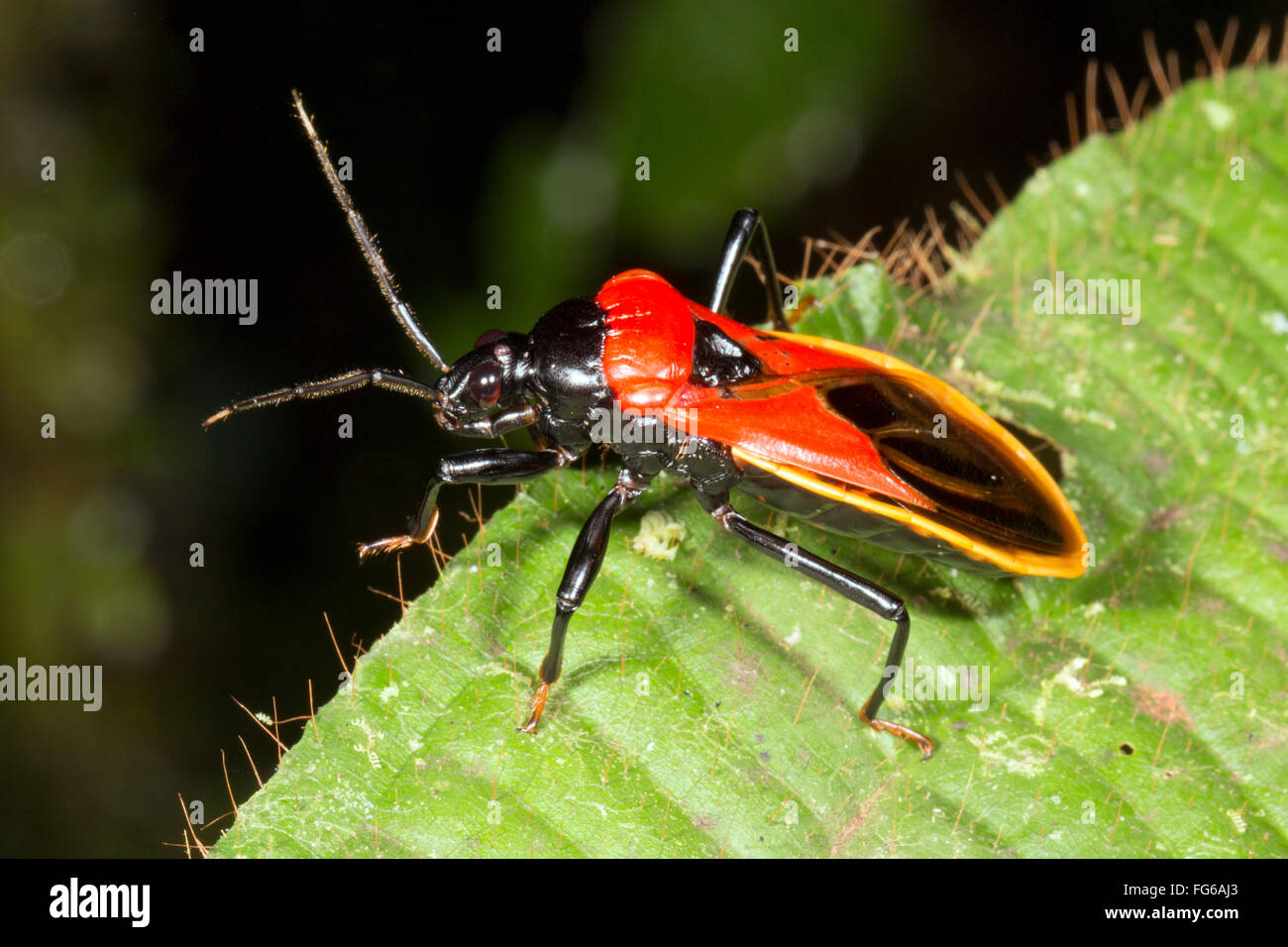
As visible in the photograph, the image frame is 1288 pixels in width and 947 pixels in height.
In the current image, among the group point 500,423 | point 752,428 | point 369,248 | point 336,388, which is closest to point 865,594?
point 752,428

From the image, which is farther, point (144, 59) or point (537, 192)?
point (537, 192)

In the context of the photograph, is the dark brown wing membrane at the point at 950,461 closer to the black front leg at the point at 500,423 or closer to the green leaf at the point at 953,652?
the green leaf at the point at 953,652

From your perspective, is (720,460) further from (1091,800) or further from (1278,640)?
(1278,640)

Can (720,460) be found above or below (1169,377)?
below

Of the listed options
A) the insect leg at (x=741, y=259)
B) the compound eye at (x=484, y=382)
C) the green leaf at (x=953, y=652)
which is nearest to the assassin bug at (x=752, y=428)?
the compound eye at (x=484, y=382)

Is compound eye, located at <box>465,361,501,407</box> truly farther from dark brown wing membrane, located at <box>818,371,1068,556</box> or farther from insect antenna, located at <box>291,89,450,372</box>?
dark brown wing membrane, located at <box>818,371,1068,556</box>

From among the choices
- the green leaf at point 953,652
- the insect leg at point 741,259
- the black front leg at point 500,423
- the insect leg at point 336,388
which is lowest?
the green leaf at point 953,652
